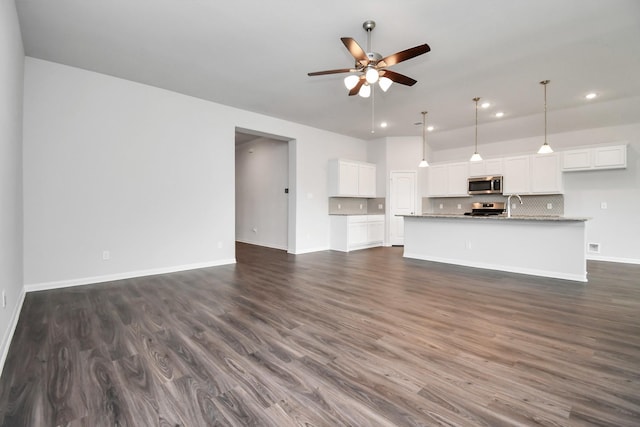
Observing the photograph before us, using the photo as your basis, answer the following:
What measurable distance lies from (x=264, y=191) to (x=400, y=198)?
3.64m

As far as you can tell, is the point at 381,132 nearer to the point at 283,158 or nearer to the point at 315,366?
the point at 283,158

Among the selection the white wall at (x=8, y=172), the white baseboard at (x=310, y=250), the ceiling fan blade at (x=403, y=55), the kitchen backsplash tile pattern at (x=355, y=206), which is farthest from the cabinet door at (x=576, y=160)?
the white wall at (x=8, y=172)

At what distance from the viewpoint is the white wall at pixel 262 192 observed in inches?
282

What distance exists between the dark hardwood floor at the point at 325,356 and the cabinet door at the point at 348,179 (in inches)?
143

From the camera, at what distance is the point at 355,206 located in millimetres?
7949

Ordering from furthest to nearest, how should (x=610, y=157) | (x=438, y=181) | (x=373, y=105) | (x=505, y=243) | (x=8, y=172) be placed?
1. (x=438, y=181)
2. (x=610, y=157)
3. (x=373, y=105)
4. (x=505, y=243)
5. (x=8, y=172)

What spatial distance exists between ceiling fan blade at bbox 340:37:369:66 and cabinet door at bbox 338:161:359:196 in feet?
13.3

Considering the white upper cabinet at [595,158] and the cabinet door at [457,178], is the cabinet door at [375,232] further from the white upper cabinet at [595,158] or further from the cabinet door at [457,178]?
the white upper cabinet at [595,158]

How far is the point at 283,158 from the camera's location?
23.3 feet

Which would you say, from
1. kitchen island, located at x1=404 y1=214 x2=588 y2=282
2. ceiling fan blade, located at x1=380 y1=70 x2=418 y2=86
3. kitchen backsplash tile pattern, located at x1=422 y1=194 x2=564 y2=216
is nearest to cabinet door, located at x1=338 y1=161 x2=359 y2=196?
kitchen island, located at x1=404 y1=214 x2=588 y2=282

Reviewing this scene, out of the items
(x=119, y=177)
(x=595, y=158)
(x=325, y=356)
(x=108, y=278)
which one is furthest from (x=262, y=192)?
(x=595, y=158)

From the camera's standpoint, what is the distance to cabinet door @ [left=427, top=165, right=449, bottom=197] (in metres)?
7.67

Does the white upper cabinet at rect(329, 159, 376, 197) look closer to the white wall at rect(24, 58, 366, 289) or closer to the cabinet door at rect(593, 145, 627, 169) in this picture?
the white wall at rect(24, 58, 366, 289)

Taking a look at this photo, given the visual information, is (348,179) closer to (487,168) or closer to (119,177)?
(487,168)
